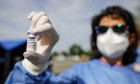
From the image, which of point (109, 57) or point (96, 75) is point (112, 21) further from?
point (96, 75)

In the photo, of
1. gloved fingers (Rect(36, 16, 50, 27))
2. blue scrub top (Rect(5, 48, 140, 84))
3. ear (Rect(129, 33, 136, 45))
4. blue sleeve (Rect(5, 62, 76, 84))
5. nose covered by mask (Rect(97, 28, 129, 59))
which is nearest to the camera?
gloved fingers (Rect(36, 16, 50, 27))

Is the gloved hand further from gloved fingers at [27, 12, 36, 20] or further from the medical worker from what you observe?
the medical worker

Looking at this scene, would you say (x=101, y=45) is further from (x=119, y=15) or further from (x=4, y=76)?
(x=4, y=76)

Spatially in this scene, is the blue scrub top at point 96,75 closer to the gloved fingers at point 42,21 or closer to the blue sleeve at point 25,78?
the blue sleeve at point 25,78

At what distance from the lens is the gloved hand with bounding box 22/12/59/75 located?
3.43 ft

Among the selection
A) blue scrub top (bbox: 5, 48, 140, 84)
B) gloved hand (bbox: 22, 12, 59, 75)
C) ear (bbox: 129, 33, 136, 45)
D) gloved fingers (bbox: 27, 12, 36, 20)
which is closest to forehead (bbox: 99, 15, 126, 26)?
ear (bbox: 129, 33, 136, 45)

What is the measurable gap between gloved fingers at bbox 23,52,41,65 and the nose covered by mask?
0.80m

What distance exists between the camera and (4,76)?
4242 mm

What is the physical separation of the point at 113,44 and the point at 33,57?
3.03 feet

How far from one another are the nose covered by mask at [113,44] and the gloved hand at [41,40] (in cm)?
66

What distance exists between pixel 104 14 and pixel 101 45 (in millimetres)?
312

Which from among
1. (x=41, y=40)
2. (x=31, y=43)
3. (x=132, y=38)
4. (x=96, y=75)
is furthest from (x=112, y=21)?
(x=31, y=43)

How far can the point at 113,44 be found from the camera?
1.69 metres

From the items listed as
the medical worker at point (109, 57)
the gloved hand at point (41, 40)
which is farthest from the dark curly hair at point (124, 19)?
the gloved hand at point (41, 40)
